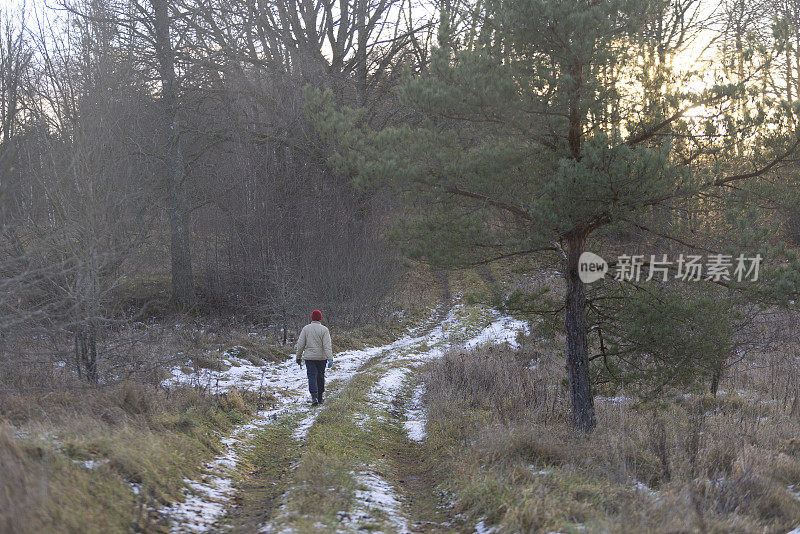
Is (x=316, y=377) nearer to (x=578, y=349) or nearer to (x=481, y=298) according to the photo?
(x=481, y=298)

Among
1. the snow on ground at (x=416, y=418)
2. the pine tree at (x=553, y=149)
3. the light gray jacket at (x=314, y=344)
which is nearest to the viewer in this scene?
the pine tree at (x=553, y=149)

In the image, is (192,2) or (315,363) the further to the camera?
(192,2)

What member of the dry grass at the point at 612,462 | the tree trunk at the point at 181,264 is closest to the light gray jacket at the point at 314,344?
the dry grass at the point at 612,462

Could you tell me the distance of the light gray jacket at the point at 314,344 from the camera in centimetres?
1113

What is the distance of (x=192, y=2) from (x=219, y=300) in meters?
9.92

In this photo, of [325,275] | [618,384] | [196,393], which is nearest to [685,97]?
[618,384]

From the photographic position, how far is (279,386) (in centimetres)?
1239

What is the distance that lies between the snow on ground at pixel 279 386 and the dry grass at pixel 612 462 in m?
1.01

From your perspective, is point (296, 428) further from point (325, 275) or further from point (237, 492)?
point (325, 275)

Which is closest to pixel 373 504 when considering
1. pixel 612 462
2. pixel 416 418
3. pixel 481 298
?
pixel 612 462

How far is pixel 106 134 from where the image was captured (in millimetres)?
9406

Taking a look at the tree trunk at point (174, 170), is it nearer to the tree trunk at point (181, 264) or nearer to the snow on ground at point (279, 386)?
the tree trunk at point (181, 264)

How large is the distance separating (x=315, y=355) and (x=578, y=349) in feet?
15.2

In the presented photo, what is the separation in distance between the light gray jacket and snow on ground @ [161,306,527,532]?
2.94 ft
